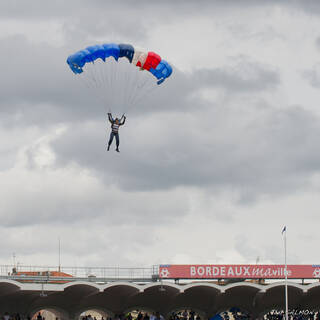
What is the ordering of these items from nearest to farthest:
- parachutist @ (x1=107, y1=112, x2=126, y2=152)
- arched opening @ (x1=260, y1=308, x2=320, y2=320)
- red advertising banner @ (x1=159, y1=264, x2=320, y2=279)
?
parachutist @ (x1=107, y1=112, x2=126, y2=152)
red advertising banner @ (x1=159, y1=264, x2=320, y2=279)
arched opening @ (x1=260, y1=308, x2=320, y2=320)

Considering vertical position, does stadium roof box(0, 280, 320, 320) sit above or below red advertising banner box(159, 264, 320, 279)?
below

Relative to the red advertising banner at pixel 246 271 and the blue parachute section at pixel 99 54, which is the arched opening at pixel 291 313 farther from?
the blue parachute section at pixel 99 54

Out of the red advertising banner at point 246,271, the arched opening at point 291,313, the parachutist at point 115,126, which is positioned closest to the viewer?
the parachutist at point 115,126

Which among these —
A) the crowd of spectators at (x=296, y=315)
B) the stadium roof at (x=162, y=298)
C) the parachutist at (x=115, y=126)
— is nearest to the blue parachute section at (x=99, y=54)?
the parachutist at (x=115, y=126)

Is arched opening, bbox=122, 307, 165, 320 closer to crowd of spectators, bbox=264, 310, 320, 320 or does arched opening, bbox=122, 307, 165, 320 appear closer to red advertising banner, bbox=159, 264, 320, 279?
red advertising banner, bbox=159, 264, 320, 279

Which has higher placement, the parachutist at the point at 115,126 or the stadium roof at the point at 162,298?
the parachutist at the point at 115,126

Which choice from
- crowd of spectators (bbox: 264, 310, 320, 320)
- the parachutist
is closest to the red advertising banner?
crowd of spectators (bbox: 264, 310, 320, 320)

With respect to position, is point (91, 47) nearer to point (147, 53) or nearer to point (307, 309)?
point (147, 53)

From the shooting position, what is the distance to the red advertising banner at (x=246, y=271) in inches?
2015

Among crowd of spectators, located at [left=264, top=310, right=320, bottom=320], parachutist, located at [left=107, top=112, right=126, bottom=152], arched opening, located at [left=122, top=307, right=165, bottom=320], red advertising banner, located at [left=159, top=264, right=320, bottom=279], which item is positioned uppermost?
parachutist, located at [left=107, top=112, right=126, bottom=152]

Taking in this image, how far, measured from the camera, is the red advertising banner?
2015 inches

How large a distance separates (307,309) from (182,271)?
35.1 ft

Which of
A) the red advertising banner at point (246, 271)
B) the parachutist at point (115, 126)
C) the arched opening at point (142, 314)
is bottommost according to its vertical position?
the arched opening at point (142, 314)

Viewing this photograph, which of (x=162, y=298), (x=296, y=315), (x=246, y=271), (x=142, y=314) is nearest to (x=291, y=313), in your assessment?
(x=296, y=315)
